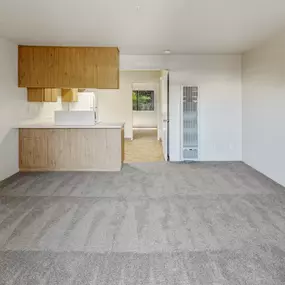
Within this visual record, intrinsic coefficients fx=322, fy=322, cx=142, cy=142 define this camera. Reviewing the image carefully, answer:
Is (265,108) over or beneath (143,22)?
beneath

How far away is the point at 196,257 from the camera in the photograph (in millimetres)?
2633

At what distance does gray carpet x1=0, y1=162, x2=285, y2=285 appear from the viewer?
2375 millimetres

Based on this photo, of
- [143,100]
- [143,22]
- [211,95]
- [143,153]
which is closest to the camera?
[143,22]

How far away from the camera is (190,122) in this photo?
7344mm

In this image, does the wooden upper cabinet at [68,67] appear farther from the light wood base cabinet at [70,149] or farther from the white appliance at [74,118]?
the light wood base cabinet at [70,149]

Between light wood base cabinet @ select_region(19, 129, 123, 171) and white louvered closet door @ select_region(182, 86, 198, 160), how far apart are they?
1.77 metres

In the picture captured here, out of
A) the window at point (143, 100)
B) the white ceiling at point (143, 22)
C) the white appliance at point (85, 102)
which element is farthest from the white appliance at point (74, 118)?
the window at point (143, 100)

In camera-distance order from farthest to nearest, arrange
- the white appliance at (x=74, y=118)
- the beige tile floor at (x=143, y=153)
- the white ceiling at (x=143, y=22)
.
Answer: the beige tile floor at (x=143, y=153), the white appliance at (x=74, y=118), the white ceiling at (x=143, y=22)

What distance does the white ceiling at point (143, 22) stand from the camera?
3.65 metres

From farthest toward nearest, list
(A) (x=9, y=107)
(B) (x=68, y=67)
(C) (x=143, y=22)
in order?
(B) (x=68, y=67), (A) (x=9, y=107), (C) (x=143, y=22)

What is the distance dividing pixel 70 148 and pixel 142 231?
138 inches

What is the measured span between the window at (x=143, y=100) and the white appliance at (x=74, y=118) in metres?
9.70

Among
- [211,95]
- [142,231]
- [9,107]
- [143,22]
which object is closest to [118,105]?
[211,95]

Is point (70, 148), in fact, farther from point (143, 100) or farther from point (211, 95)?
point (143, 100)
